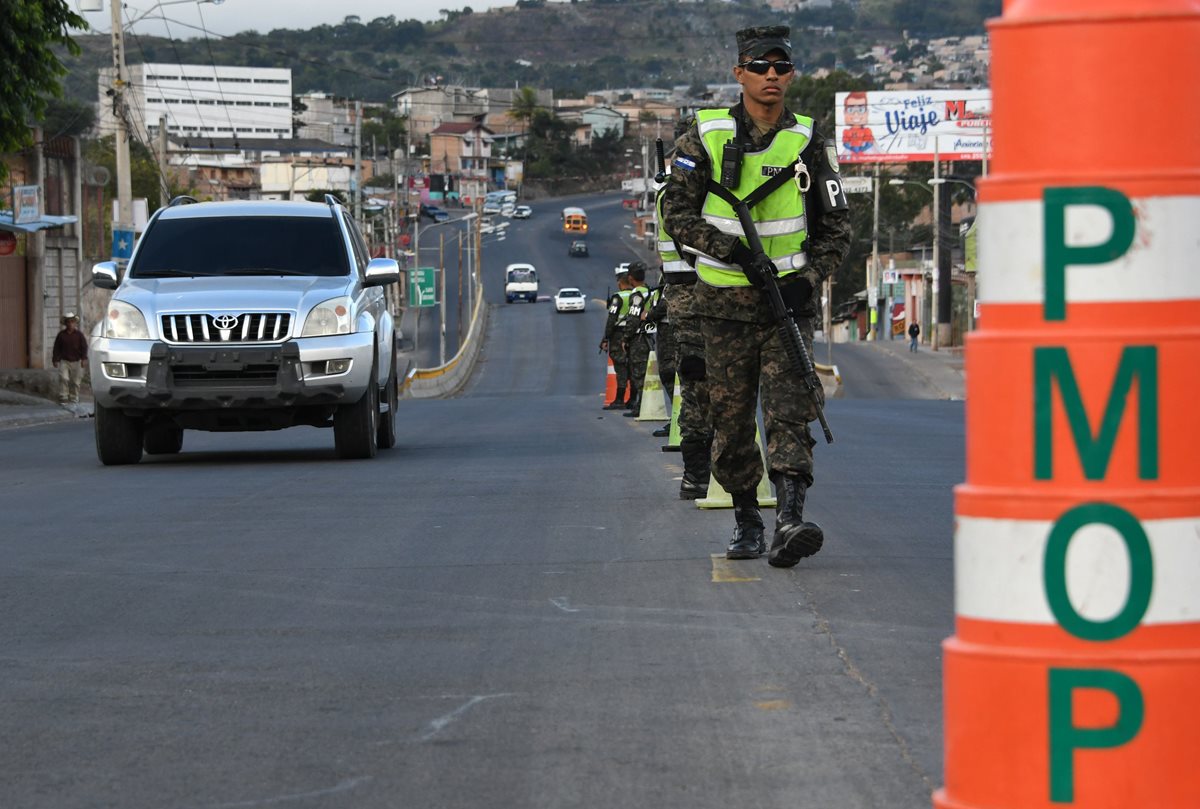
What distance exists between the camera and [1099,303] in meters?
2.56

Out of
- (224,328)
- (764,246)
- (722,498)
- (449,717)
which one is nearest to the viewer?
(449,717)

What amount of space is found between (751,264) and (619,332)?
69.6ft

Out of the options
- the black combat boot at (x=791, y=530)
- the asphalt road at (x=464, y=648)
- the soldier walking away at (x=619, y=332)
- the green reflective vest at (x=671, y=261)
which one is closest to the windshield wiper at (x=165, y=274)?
the asphalt road at (x=464, y=648)

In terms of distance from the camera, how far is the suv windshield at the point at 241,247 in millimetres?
15711

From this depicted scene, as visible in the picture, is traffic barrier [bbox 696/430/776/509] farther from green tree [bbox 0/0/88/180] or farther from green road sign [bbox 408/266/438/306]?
green road sign [bbox 408/266/438/306]

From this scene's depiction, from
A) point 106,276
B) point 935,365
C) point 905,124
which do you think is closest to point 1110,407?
point 106,276

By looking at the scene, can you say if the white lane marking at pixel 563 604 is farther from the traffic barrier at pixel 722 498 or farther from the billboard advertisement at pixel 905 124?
the billboard advertisement at pixel 905 124

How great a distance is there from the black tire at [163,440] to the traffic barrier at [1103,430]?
1468 centimetres

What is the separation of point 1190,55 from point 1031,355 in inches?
17.6

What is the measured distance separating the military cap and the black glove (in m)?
0.77

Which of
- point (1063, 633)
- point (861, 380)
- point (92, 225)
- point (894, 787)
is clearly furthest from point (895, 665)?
point (861, 380)

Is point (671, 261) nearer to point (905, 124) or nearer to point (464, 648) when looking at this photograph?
point (464, 648)

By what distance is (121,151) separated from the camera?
39.3 metres

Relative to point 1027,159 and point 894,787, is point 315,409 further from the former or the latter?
point 1027,159
